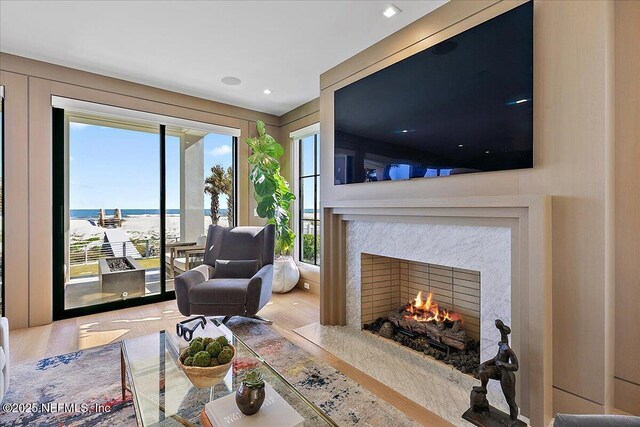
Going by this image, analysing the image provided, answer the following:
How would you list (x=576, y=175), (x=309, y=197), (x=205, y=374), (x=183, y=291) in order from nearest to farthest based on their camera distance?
(x=205, y=374) < (x=576, y=175) < (x=183, y=291) < (x=309, y=197)

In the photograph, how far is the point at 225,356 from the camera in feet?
4.76

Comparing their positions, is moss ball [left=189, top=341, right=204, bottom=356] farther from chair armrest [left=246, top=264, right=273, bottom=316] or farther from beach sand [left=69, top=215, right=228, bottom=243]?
beach sand [left=69, top=215, right=228, bottom=243]

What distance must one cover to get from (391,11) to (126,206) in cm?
360

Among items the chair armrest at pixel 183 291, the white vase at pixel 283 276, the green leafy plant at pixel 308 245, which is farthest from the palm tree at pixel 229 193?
the chair armrest at pixel 183 291

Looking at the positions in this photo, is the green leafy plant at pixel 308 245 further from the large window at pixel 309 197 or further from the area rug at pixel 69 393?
the area rug at pixel 69 393

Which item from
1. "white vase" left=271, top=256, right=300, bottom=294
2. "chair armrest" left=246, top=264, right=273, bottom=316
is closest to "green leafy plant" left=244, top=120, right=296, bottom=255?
"white vase" left=271, top=256, right=300, bottom=294

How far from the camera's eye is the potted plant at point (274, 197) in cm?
426

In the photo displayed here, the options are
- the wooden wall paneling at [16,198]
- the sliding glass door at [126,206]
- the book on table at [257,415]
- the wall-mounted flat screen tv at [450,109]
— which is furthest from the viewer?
the sliding glass door at [126,206]

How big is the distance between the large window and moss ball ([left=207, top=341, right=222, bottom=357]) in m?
3.10

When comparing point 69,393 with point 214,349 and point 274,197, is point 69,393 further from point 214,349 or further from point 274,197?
point 274,197

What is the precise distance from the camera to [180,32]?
2717 millimetres

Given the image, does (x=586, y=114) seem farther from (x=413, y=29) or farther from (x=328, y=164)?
(x=328, y=164)

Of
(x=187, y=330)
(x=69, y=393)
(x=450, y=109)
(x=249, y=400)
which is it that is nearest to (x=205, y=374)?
(x=249, y=400)

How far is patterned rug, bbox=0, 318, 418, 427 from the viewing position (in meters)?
1.79
